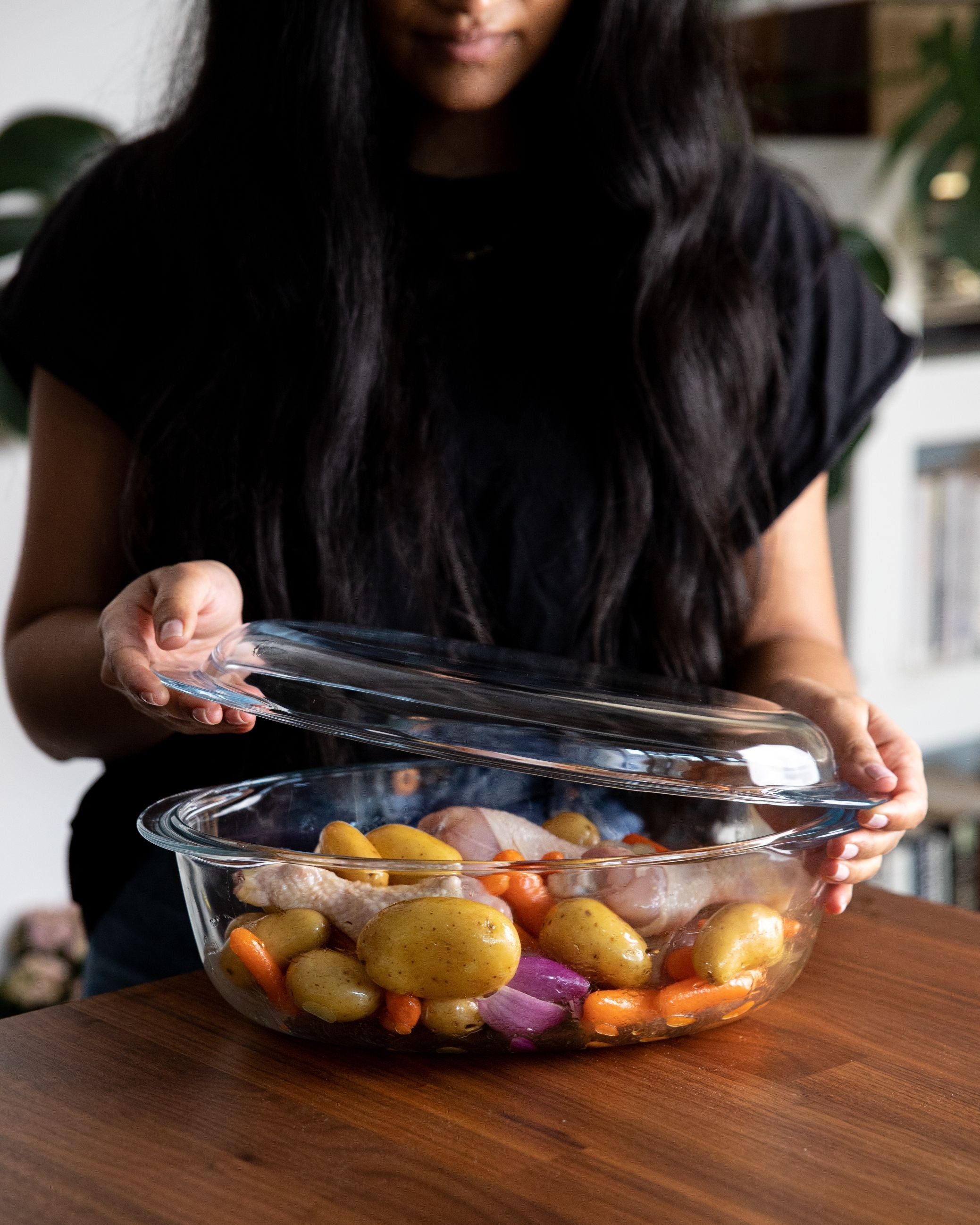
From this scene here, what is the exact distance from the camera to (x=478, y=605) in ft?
3.31

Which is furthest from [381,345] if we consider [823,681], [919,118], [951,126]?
[951,126]

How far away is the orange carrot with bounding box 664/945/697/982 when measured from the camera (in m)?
0.58

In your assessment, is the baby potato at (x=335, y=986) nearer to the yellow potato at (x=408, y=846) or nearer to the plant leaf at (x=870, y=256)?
the yellow potato at (x=408, y=846)

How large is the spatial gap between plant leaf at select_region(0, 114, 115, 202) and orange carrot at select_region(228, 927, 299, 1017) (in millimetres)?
1291

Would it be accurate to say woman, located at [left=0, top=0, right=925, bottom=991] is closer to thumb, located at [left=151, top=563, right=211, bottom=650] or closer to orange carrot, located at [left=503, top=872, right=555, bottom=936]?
thumb, located at [left=151, top=563, right=211, bottom=650]

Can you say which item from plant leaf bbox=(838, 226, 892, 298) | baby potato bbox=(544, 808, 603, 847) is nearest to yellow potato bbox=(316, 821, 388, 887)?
baby potato bbox=(544, 808, 603, 847)

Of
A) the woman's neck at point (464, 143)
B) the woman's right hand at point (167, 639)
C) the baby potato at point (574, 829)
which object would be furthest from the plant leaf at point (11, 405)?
the baby potato at point (574, 829)

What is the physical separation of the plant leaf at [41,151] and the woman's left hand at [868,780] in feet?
4.19

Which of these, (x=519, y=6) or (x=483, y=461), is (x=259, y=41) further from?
(x=483, y=461)

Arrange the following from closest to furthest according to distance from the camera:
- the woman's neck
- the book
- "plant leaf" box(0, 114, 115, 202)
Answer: the woman's neck
"plant leaf" box(0, 114, 115, 202)
the book

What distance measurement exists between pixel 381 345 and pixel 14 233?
2.93 ft

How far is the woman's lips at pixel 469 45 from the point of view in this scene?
90 cm

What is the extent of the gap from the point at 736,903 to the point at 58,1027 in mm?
307

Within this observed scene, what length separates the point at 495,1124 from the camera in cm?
53
